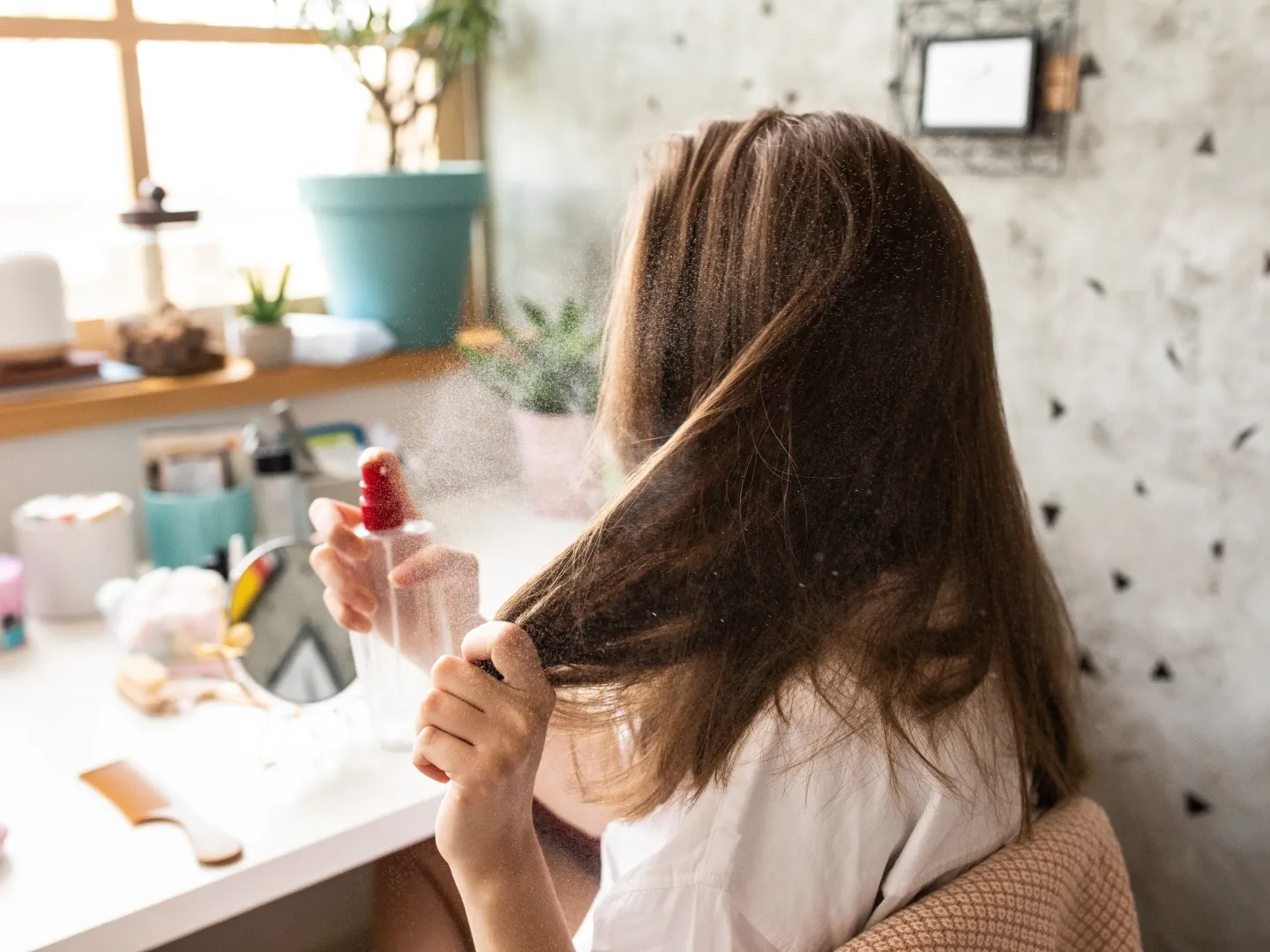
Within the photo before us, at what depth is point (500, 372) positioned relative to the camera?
0.49 meters

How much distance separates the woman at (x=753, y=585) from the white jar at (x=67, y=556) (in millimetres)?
694

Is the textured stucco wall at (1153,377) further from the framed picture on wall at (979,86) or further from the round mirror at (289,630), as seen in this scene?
the round mirror at (289,630)

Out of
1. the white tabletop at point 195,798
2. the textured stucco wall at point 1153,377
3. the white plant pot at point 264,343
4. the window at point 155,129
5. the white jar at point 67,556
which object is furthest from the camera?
the window at point 155,129

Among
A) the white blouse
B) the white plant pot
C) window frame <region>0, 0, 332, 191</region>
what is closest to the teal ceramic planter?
the white blouse

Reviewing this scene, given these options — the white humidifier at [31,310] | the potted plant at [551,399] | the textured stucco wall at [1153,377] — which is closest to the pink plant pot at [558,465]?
the potted plant at [551,399]

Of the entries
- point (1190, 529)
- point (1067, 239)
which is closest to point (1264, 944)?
point (1190, 529)

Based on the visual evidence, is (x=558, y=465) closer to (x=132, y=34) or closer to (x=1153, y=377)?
(x=1153, y=377)

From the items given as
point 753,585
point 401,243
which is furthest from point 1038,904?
point 401,243

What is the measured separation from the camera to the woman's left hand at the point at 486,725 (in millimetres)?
470

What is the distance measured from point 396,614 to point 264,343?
86 centimetres

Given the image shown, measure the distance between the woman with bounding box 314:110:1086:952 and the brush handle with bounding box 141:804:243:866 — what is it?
24 centimetres

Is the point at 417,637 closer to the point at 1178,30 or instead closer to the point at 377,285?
the point at 377,285

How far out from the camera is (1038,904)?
0.66 meters

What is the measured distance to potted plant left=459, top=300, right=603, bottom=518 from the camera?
49 cm
